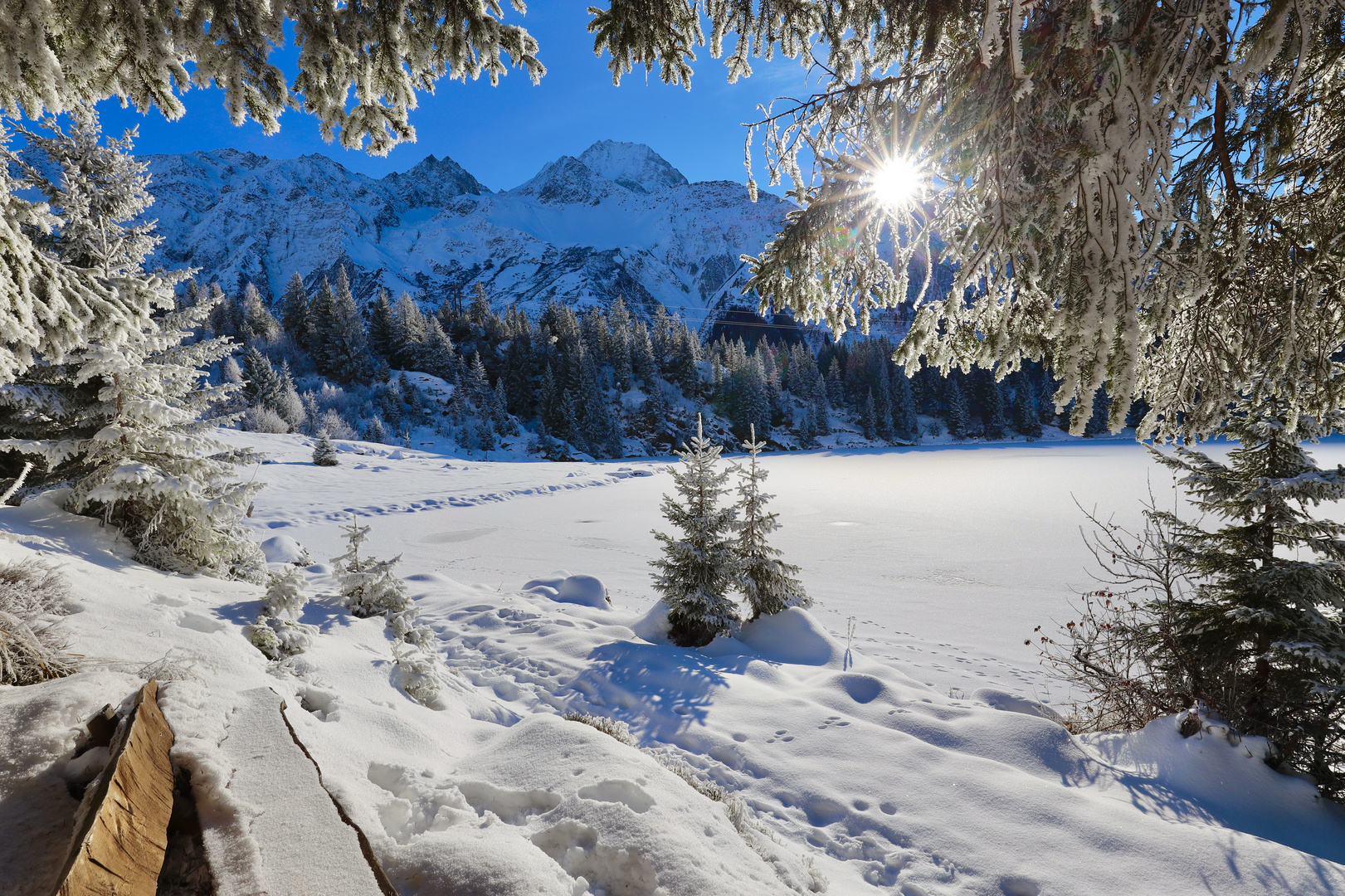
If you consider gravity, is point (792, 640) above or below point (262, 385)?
below

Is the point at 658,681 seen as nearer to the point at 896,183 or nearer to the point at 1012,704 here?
the point at 1012,704

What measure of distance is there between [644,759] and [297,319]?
247ft

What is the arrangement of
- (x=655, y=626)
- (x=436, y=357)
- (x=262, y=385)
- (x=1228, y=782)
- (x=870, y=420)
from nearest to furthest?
(x=1228, y=782), (x=655, y=626), (x=262, y=385), (x=436, y=357), (x=870, y=420)

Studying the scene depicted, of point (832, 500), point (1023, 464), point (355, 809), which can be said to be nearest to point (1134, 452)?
point (1023, 464)

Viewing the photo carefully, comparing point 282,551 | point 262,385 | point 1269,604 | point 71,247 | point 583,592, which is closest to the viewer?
point 1269,604

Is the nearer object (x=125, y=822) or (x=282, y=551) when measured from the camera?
(x=125, y=822)

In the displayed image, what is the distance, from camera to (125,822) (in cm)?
158

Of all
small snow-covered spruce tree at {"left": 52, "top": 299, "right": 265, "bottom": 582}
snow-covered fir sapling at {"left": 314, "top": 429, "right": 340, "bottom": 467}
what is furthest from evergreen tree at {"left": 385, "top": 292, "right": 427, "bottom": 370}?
small snow-covered spruce tree at {"left": 52, "top": 299, "right": 265, "bottom": 582}

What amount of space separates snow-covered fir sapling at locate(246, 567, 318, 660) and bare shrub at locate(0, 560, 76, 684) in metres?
1.21

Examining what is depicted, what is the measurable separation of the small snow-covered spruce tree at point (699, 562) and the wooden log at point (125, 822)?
224 inches

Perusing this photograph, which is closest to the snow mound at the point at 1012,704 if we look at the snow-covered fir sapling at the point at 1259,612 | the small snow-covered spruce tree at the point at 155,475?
the snow-covered fir sapling at the point at 1259,612

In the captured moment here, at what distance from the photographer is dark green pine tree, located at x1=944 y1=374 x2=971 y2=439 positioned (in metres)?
74.1

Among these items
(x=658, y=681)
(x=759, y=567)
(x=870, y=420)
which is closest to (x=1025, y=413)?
(x=870, y=420)

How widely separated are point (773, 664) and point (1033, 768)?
9.66 ft
